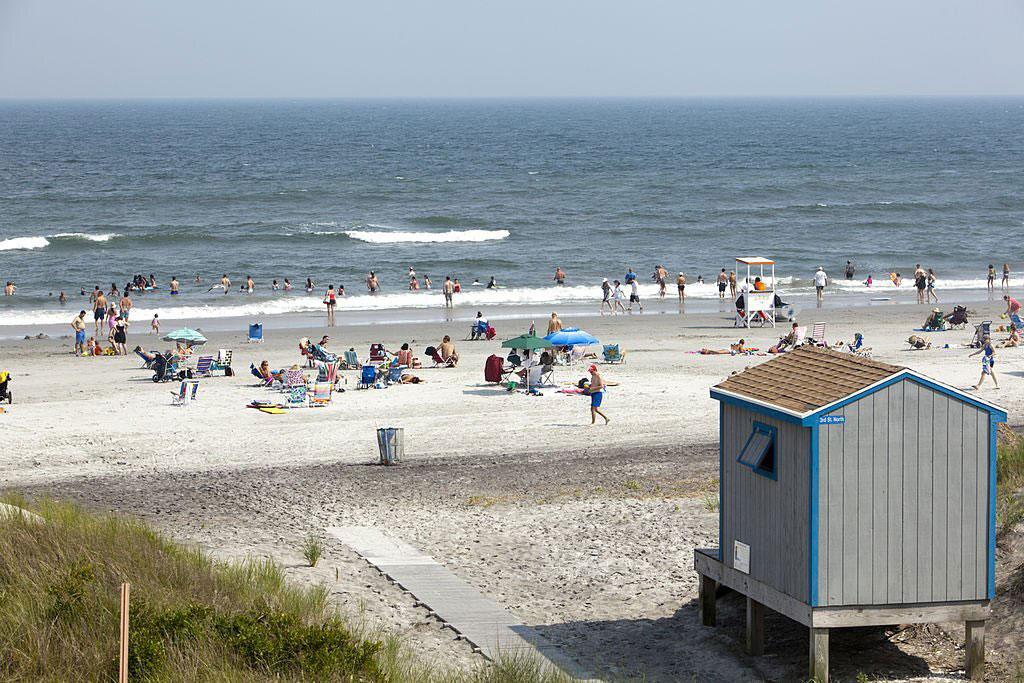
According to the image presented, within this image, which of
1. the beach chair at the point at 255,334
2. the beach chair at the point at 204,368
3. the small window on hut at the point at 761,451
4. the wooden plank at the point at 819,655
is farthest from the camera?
the beach chair at the point at 255,334

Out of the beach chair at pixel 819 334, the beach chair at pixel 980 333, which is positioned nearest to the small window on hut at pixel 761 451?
the beach chair at pixel 980 333

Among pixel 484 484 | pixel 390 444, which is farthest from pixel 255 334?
pixel 484 484

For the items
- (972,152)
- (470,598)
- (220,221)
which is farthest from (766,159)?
(470,598)

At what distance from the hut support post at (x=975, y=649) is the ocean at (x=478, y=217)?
28.8 m

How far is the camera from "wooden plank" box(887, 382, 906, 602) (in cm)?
898

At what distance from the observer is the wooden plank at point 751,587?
30.1ft

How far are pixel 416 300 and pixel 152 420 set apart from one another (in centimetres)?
1926

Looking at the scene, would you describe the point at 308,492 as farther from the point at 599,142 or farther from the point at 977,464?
the point at 599,142

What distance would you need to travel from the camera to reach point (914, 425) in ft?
29.6

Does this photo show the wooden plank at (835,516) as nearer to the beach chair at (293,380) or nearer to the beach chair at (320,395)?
the beach chair at (320,395)

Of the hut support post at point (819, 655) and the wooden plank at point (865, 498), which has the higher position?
the wooden plank at point (865, 498)

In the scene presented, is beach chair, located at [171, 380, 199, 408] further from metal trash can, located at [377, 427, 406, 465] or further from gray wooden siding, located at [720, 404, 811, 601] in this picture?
gray wooden siding, located at [720, 404, 811, 601]

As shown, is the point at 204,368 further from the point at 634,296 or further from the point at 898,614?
the point at 898,614

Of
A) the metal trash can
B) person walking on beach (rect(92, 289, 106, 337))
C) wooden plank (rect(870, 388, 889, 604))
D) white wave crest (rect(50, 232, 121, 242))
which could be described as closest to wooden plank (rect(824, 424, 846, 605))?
wooden plank (rect(870, 388, 889, 604))
